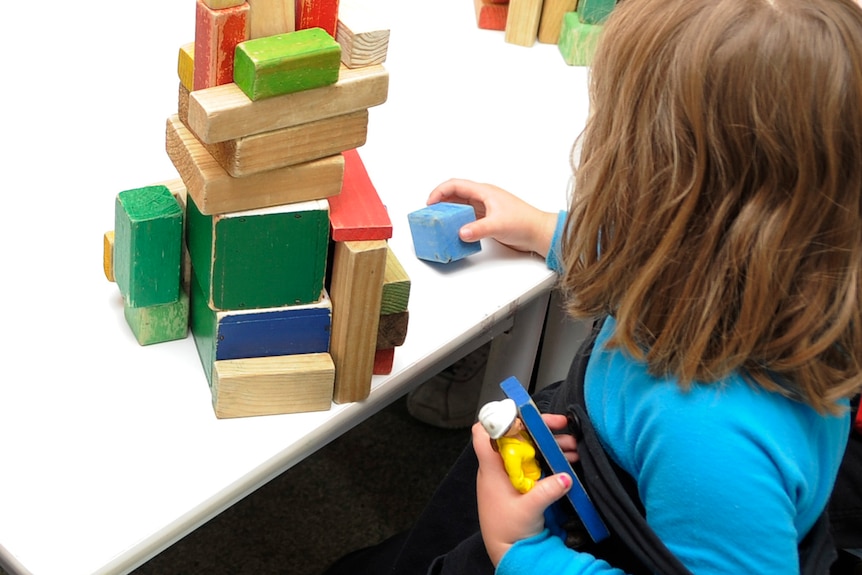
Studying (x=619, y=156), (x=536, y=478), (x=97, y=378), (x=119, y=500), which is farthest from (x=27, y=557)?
(x=619, y=156)

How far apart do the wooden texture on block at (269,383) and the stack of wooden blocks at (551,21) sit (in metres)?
0.67

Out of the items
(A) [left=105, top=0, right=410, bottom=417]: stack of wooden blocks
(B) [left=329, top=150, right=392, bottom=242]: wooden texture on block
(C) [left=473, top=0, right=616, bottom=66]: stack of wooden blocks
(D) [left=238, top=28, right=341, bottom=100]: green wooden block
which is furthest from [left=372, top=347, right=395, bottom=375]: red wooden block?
(C) [left=473, top=0, right=616, bottom=66]: stack of wooden blocks

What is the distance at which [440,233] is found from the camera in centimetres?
93

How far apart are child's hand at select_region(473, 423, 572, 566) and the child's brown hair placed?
0.12m

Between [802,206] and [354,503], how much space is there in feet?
3.26

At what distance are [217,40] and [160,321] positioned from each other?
27 cm

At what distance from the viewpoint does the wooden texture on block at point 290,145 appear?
2.23 ft

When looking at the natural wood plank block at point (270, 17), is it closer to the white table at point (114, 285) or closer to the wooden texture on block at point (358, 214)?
the wooden texture on block at point (358, 214)

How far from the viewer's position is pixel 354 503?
4.85 ft

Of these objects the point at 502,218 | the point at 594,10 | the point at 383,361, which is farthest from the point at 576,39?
the point at 383,361

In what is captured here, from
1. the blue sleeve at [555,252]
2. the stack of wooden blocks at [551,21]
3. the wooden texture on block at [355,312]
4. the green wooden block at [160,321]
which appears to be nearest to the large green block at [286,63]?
the wooden texture on block at [355,312]

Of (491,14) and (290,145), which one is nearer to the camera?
(290,145)

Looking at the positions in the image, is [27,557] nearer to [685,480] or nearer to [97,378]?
[97,378]

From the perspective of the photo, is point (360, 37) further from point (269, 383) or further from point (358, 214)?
point (269, 383)
